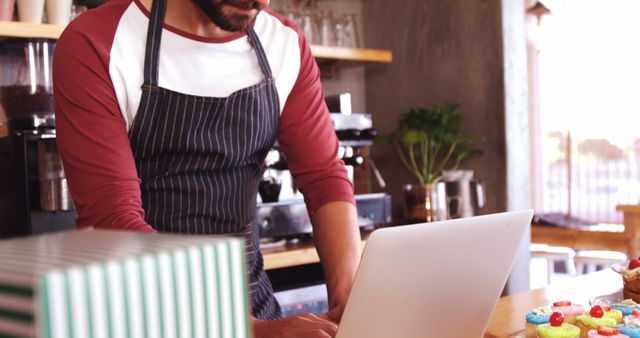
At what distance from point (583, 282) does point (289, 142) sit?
2.71ft

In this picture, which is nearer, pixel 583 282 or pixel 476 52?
pixel 583 282

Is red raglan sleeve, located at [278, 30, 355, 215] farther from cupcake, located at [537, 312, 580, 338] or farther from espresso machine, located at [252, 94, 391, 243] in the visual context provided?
espresso machine, located at [252, 94, 391, 243]

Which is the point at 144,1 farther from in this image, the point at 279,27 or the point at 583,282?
the point at 583,282

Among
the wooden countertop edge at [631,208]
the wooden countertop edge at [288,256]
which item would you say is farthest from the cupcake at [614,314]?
the wooden countertop edge at [631,208]

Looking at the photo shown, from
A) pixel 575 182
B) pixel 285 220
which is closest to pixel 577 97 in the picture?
pixel 575 182

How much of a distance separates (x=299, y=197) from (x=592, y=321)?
1635 millimetres

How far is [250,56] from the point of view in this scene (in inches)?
59.2

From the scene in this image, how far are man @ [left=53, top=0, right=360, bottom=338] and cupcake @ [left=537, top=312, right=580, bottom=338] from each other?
13.0 inches

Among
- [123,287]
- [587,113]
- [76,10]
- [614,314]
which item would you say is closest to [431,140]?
[76,10]

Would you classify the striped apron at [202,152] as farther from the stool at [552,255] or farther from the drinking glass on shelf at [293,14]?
the stool at [552,255]

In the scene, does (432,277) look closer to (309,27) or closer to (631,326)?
(631,326)

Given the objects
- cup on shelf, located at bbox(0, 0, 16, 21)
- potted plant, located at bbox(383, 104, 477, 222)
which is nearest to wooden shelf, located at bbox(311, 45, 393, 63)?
potted plant, located at bbox(383, 104, 477, 222)

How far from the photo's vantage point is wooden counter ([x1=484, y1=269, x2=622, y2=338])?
4.33ft

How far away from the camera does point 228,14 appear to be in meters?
1.31
